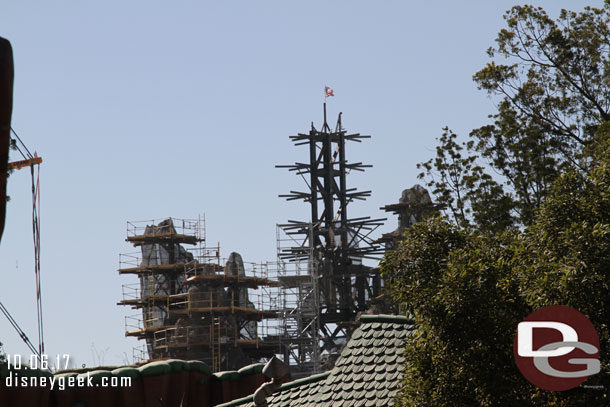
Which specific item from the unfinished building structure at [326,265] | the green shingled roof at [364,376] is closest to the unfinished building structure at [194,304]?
the unfinished building structure at [326,265]

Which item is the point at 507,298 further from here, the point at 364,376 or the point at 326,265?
the point at 326,265

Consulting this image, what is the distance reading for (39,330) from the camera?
84.7 feet

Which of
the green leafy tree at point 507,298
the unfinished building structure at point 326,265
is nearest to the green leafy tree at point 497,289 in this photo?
the green leafy tree at point 507,298

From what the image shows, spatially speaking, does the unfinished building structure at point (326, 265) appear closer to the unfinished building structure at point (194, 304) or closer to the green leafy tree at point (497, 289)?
the unfinished building structure at point (194, 304)

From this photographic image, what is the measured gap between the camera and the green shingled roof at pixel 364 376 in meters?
15.1

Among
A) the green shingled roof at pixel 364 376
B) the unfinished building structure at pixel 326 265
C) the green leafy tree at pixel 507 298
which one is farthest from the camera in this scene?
the unfinished building structure at pixel 326 265

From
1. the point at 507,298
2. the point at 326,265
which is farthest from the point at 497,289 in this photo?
the point at 326,265

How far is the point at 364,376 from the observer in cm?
1557

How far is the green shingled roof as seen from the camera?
1512cm

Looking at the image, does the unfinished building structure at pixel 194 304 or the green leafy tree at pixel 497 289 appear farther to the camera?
the unfinished building structure at pixel 194 304

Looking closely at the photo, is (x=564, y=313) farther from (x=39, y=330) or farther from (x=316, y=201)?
(x=316, y=201)

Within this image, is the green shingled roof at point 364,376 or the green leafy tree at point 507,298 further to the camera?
the green shingled roof at point 364,376

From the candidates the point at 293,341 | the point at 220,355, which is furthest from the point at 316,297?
the point at 220,355

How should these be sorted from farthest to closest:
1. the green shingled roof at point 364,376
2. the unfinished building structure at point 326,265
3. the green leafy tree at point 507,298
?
the unfinished building structure at point 326,265 < the green shingled roof at point 364,376 < the green leafy tree at point 507,298
